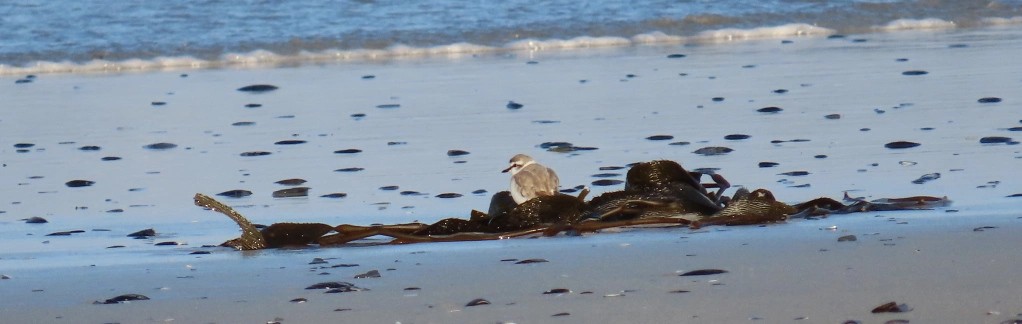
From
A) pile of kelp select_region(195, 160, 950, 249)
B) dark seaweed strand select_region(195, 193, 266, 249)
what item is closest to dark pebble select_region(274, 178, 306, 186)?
pile of kelp select_region(195, 160, 950, 249)

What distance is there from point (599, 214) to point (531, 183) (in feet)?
0.94

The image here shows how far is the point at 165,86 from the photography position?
9234 millimetres

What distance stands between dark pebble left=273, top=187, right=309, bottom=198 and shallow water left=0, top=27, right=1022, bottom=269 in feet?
0.14

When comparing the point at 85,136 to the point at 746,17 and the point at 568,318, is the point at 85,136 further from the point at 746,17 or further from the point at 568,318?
the point at 746,17

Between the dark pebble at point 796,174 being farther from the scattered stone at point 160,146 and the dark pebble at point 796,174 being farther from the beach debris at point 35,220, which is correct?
the scattered stone at point 160,146

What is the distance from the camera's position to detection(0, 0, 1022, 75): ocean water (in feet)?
36.2

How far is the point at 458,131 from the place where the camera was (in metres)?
6.82

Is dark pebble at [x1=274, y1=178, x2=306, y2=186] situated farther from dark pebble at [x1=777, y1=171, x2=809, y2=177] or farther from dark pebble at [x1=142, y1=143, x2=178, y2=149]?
dark pebble at [x1=777, y1=171, x2=809, y2=177]

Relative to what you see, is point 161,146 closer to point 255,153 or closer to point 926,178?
point 255,153

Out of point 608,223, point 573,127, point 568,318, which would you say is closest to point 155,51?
point 573,127

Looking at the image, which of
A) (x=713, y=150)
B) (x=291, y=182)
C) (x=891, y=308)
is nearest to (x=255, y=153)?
(x=291, y=182)

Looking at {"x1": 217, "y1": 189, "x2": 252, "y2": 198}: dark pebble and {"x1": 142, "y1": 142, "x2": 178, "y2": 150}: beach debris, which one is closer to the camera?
{"x1": 217, "y1": 189, "x2": 252, "y2": 198}: dark pebble

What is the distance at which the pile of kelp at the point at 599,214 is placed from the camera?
14.6 ft

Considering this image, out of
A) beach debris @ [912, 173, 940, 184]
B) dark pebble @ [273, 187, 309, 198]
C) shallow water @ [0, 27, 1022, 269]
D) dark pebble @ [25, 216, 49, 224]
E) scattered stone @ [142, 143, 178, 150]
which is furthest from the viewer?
scattered stone @ [142, 143, 178, 150]
